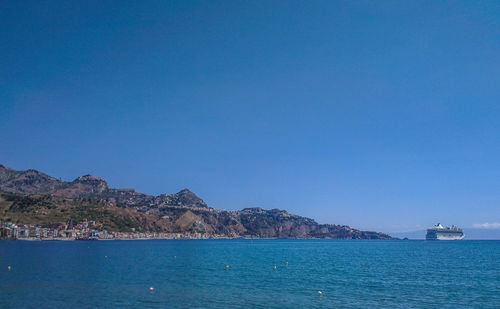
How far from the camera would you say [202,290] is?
44.4 meters

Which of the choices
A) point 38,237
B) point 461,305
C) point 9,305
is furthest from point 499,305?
point 38,237

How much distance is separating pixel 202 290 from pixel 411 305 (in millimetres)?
23781

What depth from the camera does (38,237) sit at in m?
199

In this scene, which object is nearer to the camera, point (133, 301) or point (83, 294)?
point (133, 301)

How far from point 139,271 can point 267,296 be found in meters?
31.7

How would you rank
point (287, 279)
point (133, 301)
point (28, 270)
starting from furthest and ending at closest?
point (28, 270) → point (287, 279) → point (133, 301)

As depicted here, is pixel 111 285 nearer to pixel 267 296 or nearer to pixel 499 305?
pixel 267 296

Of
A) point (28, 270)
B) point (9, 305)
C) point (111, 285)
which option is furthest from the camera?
point (28, 270)

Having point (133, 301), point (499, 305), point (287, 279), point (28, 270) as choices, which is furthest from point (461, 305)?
point (28, 270)

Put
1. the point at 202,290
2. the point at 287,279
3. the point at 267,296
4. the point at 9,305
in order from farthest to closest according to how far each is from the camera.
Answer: the point at 287,279, the point at 202,290, the point at 267,296, the point at 9,305

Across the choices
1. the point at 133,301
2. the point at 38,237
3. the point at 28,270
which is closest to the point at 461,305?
the point at 133,301

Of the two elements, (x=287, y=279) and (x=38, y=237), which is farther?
(x=38, y=237)

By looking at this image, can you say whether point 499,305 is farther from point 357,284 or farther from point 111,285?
point 111,285

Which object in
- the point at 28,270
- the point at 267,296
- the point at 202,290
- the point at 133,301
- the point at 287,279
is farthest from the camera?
the point at 28,270
